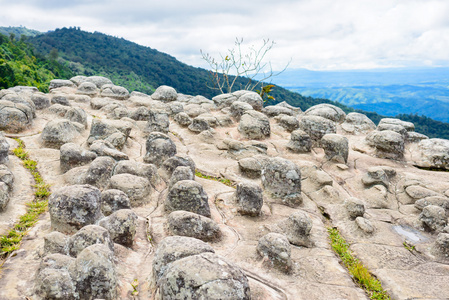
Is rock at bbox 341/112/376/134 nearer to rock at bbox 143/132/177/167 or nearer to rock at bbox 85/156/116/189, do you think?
rock at bbox 143/132/177/167

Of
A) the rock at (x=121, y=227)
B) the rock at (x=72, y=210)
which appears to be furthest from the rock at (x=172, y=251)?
the rock at (x=72, y=210)

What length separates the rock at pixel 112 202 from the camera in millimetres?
6027

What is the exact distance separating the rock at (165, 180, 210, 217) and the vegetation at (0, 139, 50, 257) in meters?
2.38

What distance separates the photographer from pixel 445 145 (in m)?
11.8

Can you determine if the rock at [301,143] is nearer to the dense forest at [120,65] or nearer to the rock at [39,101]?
the rock at [39,101]

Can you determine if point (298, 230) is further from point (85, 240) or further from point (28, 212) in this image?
point (28, 212)

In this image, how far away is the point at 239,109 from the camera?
14133mm

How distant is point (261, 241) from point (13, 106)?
374 inches

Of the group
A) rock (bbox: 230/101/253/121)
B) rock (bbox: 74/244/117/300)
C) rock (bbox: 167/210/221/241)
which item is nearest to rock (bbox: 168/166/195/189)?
rock (bbox: 167/210/221/241)

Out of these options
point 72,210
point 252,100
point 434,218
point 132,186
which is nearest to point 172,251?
point 72,210

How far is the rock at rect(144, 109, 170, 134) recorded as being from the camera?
464 inches

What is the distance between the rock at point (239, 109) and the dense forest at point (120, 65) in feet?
130

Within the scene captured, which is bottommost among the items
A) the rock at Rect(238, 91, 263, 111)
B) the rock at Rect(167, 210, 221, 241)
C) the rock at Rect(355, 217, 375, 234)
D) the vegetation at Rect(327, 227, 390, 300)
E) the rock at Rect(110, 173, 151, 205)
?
the vegetation at Rect(327, 227, 390, 300)

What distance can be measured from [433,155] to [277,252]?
8962 millimetres
